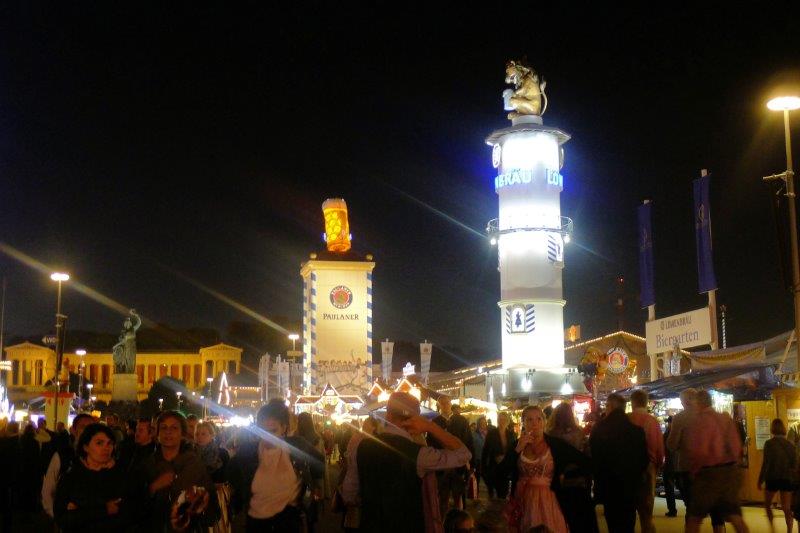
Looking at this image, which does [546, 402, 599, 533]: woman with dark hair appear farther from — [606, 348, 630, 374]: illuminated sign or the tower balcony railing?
the tower balcony railing

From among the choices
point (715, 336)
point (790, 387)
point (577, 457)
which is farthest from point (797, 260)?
point (715, 336)

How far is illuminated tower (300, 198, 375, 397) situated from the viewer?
65750 millimetres

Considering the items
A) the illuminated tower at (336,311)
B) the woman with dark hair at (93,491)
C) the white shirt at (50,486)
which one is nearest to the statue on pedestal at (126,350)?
the illuminated tower at (336,311)

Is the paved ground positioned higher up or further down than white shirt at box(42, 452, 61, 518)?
further down

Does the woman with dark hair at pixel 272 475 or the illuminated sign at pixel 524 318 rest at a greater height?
the illuminated sign at pixel 524 318

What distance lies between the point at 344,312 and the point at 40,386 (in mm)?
65277

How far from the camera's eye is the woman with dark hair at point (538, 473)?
26.7ft

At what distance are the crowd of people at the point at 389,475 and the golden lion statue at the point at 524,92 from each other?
1670 inches

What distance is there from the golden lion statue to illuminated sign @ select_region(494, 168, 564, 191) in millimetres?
3892

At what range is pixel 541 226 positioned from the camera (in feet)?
167

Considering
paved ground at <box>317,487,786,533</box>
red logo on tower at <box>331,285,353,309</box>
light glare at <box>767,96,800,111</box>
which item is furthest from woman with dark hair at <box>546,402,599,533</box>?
red logo on tower at <box>331,285,353,309</box>

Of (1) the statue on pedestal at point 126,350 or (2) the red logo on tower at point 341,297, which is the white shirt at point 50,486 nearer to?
(1) the statue on pedestal at point 126,350

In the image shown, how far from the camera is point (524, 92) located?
53.8m

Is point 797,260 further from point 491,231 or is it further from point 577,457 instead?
point 491,231
